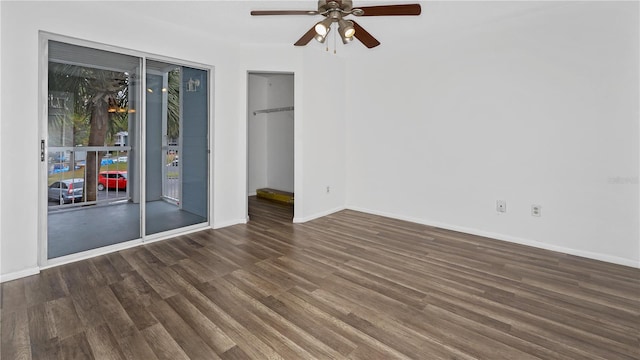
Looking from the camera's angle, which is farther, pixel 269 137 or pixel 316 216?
pixel 269 137

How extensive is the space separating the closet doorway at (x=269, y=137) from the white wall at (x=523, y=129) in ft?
7.45

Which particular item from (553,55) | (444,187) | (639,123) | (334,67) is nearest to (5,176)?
(334,67)

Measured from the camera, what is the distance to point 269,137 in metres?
6.98

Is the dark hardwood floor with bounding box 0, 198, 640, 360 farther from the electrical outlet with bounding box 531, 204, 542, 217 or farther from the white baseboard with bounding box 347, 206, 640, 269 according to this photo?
the electrical outlet with bounding box 531, 204, 542, 217

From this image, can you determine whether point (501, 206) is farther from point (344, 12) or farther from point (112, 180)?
point (112, 180)

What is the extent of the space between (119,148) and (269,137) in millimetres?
3864

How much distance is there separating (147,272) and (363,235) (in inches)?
97.2

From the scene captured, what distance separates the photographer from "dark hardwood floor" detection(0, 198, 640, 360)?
174cm

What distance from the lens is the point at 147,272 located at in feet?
8.97

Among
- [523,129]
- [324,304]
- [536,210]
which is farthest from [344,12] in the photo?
[536,210]

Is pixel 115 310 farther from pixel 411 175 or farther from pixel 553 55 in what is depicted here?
pixel 553 55

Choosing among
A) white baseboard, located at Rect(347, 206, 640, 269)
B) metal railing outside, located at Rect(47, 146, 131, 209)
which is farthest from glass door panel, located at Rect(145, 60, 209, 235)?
white baseboard, located at Rect(347, 206, 640, 269)

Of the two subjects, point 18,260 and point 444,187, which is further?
point 444,187

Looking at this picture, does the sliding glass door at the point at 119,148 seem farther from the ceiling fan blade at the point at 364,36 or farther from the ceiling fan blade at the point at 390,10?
the ceiling fan blade at the point at 390,10
